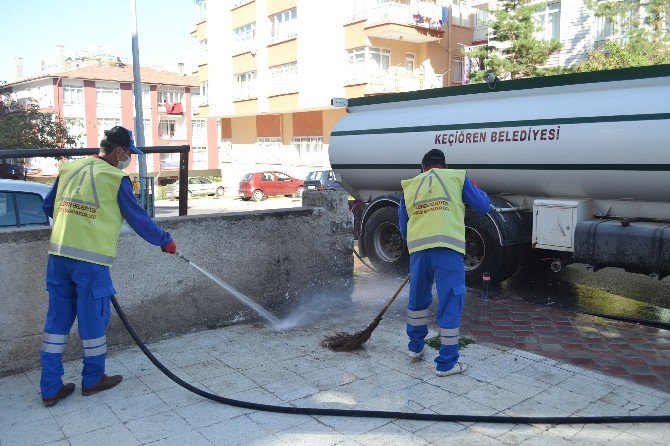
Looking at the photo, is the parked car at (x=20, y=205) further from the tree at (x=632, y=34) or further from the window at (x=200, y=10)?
the window at (x=200, y=10)

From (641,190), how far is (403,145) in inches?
127

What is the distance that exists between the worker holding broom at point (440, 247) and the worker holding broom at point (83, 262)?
215cm

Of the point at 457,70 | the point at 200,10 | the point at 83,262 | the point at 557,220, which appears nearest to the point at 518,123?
the point at 557,220

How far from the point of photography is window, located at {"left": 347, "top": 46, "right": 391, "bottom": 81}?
28422 mm

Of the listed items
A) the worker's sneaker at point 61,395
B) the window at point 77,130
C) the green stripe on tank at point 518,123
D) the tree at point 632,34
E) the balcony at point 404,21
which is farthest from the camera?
the balcony at point 404,21

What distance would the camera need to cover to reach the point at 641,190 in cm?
643

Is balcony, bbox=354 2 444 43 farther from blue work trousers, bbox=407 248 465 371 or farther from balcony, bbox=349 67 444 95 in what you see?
blue work trousers, bbox=407 248 465 371

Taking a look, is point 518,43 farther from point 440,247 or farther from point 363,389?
point 363,389

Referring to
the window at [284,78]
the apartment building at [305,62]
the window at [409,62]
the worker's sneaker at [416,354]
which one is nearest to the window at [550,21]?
the apartment building at [305,62]

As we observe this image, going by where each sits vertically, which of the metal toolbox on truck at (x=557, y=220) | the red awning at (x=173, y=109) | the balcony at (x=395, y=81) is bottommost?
the metal toolbox on truck at (x=557, y=220)

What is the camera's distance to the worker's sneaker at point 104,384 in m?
4.25

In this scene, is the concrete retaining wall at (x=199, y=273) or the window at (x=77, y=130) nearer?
the concrete retaining wall at (x=199, y=273)

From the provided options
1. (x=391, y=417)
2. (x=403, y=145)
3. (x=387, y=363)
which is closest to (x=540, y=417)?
(x=391, y=417)

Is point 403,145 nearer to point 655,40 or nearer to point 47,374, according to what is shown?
point 47,374
